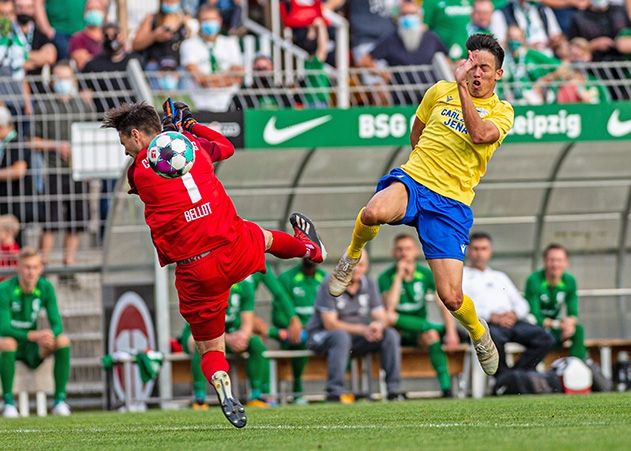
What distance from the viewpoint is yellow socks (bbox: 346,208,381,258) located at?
398 inches

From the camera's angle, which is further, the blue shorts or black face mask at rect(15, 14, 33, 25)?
black face mask at rect(15, 14, 33, 25)

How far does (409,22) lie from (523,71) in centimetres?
173

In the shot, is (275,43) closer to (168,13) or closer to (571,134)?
(168,13)

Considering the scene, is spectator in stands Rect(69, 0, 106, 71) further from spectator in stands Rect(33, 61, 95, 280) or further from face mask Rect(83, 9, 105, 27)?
spectator in stands Rect(33, 61, 95, 280)

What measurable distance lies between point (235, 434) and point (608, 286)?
8.79 metres

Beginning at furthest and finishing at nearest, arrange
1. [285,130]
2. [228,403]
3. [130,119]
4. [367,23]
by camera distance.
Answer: [367,23] → [285,130] → [130,119] → [228,403]

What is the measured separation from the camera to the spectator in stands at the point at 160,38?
58.4ft

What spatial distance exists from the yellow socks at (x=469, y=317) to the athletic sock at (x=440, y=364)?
16.9 ft

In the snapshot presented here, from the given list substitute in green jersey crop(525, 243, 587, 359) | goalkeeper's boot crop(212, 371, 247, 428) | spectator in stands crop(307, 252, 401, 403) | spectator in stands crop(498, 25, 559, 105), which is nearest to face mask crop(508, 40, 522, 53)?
spectator in stands crop(498, 25, 559, 105)

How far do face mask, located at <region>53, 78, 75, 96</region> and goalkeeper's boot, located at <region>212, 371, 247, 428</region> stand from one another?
24.6 feet

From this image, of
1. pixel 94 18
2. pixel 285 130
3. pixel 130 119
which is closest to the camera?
pixel 130 119

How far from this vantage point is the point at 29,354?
620 inches

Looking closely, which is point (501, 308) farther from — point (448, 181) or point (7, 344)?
point (448, 181)

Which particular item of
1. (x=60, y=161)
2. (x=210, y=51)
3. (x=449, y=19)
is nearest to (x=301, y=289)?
→ (x=60, y=161)
